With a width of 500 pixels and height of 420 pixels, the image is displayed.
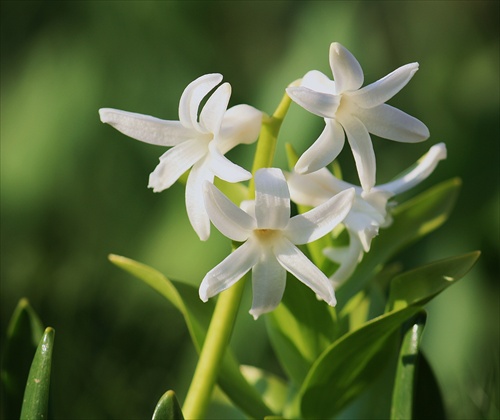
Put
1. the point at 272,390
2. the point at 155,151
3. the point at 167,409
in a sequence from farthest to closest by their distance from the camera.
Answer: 1. the point at 155,151
2. the point at 272,390
3. the point at 167,409

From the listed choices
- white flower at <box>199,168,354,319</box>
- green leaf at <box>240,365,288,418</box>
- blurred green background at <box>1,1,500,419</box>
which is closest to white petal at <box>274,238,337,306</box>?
white flower at <box>199,168,354,319</box>

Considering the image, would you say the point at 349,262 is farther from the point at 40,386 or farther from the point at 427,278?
the point at 40,386

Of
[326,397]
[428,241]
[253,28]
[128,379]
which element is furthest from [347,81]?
[253,28]

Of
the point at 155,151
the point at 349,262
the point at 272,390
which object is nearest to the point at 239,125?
the point at 349,262

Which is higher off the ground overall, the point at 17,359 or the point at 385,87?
the point at 385,87

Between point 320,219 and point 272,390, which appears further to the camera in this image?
point 272,390

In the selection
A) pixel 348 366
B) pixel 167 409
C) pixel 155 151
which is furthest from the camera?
pixel 155 151
